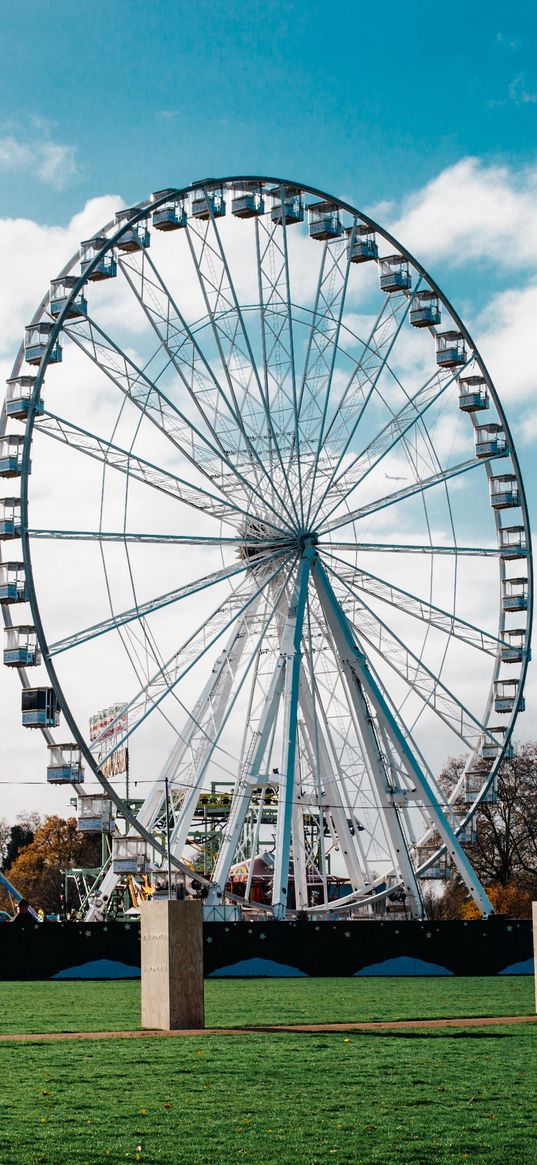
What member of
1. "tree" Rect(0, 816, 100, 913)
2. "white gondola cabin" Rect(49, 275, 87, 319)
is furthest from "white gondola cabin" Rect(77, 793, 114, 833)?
"tree" Rect(0, 816, 100, 913)

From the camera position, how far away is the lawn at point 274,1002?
70.1 ft

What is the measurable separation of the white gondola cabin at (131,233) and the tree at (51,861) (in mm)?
55169

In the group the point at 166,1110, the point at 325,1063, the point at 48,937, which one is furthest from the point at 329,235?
Result: the point at 166,1110

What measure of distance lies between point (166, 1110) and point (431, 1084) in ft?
9.84

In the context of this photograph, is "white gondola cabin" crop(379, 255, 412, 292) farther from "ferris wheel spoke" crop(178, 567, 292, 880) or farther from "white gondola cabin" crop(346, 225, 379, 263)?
"ferris wheel spoke" crop(178, 567, 292, 880)

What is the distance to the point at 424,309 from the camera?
49.3 meters

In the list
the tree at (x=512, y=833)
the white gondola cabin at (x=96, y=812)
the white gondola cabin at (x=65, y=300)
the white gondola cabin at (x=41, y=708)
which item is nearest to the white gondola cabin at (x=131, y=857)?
the white gondola cabin at (x=96, y=812)

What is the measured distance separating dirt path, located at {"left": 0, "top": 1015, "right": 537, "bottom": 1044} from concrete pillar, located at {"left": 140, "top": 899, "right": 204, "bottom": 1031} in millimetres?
240

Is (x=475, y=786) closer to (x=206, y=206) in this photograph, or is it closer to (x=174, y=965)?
(x=206, y=206)

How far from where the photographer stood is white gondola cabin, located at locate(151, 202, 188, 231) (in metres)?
41.4

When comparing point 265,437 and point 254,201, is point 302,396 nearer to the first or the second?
point 265,437

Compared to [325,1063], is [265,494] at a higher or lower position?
higher

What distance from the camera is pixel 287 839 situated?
41.0 meters

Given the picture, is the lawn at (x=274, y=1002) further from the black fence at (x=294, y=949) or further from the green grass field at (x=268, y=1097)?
the black fence at (x=294, y=949)
